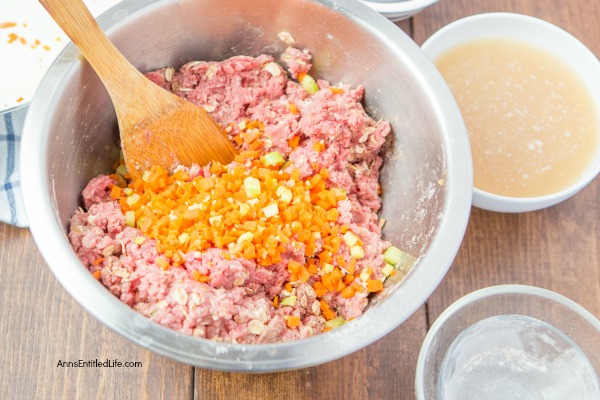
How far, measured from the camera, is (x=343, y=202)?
5.38ft

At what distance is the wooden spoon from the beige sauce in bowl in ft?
2.40

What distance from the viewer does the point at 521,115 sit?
194 centimetres

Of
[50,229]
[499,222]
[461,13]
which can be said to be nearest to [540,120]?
[499,222]

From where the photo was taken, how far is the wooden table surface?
1702 mm

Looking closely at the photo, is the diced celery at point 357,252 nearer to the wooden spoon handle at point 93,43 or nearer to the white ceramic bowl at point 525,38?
the white ceramic bowl at point 525,38

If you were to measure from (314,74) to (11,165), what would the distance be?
0.88 m

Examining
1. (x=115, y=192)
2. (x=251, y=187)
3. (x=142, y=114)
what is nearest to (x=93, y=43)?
(x=142, y=114)

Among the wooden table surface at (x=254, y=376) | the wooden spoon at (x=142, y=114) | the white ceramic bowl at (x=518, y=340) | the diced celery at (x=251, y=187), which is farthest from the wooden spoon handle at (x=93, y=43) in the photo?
the white ceramic bowl at (x=518, y=340)

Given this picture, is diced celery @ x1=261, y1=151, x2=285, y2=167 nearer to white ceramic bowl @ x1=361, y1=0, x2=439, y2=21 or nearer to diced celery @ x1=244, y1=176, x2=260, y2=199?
diced celery @ x1=244, y1=176, x2=260, y2=199

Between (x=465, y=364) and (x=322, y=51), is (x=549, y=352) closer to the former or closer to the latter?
(x=465, y=364)

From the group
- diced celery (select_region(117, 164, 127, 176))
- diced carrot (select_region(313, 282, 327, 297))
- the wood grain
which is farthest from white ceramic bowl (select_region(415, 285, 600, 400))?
diced celery (select_region(117, 164, 127, 176))

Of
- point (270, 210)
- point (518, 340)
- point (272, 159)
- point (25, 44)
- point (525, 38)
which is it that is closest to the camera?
point (270, 210)

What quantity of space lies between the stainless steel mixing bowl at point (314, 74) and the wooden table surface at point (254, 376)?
30 cm

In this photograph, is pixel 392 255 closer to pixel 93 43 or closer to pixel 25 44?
pixel 93 43
